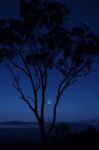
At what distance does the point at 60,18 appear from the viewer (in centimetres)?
3056

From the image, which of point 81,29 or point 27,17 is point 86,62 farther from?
point 27,17

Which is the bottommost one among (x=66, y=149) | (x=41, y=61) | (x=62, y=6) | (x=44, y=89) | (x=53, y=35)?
(x=66, y=149)

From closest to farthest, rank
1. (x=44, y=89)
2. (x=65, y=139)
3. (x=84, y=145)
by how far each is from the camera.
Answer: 1. (x=44, y=89)
2. (x=84, y=145)
3. (x=65, y=139)

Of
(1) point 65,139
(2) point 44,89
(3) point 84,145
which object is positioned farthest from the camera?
(1) point 65,139

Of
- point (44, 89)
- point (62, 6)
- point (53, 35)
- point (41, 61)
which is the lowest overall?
point (44, 89)

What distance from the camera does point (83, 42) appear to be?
31125mm

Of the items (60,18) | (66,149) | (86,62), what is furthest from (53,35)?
(66,149)

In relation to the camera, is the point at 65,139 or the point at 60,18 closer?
the point at 60,18

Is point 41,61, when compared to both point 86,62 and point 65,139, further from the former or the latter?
point 65,139

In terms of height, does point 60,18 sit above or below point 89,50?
above

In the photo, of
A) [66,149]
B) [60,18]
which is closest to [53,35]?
[60,18]

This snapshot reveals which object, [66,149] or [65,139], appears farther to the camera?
[65,139]

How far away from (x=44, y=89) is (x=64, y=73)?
7.69 ft

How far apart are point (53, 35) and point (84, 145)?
9.77 meters
